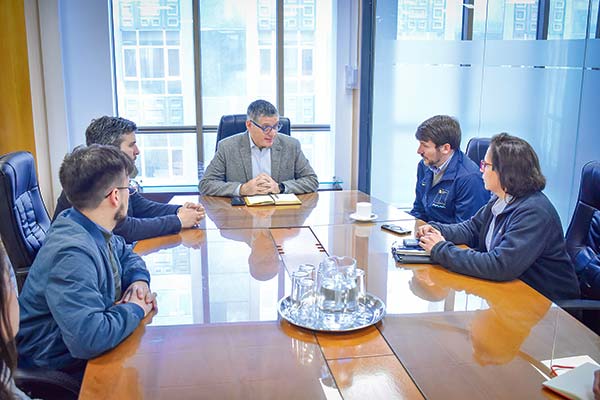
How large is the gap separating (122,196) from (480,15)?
12.0 feet

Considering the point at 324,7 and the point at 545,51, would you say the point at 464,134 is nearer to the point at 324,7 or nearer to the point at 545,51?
the point at 545,51

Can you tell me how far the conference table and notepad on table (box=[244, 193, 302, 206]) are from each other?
827 mm

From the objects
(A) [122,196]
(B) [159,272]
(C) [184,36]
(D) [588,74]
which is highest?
(C) [184,36]

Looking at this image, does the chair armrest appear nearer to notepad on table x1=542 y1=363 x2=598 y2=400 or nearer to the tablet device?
notepad on table x1=542 y1=363 x2=598 y2=400

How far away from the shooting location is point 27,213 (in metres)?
2.43

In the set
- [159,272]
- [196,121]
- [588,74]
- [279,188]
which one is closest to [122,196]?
[159,272]

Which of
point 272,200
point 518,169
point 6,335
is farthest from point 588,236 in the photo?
point 6,335

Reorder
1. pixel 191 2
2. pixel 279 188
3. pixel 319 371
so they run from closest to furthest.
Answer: pixel 319 371
pixel 279 188
pixel 191 2

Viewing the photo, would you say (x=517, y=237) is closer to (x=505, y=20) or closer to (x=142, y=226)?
(x=142, y=226)

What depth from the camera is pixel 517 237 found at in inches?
77.1

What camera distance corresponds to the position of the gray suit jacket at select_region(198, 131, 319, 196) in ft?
10.8

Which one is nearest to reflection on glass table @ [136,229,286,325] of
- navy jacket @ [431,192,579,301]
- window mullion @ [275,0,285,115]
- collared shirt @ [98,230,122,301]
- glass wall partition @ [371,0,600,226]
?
collared shirt @ [98,230,122,301]

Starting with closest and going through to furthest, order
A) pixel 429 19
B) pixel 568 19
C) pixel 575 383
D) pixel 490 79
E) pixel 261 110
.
A: pixel 575 383 → pixel 261 110 → pixel 568 19 → pixel 490 79 → pixel 429 19

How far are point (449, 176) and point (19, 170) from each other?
201 centimetres
